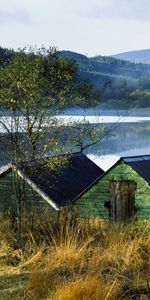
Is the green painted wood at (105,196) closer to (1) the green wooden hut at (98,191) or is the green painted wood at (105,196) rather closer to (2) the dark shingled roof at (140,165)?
(1) the green wooden hut at (98,191)

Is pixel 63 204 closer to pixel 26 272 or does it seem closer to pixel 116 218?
pixel 116 218

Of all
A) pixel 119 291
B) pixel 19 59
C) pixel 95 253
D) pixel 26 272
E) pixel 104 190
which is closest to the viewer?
pixel 119 291

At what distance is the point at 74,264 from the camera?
10141 millimetres

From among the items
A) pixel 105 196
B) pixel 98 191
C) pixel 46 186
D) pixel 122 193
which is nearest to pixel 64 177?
pixel 46 186

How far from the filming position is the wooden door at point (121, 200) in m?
22.0

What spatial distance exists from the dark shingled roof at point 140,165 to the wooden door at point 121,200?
0.58 metres

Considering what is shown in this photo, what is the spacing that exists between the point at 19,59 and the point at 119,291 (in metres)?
34.1

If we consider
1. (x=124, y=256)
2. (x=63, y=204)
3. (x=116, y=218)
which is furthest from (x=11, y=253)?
(x=63, y=204)

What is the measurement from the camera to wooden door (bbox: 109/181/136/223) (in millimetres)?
21969

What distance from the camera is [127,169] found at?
22594 millimetres

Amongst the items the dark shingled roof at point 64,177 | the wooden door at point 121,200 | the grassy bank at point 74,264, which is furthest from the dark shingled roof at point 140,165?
the grassy bank at point 74,264

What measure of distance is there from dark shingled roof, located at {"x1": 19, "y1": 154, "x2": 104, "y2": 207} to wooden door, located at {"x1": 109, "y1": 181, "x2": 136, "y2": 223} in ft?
6.63

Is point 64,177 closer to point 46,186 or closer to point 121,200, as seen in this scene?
point 46,186

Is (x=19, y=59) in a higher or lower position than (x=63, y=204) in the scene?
higher
